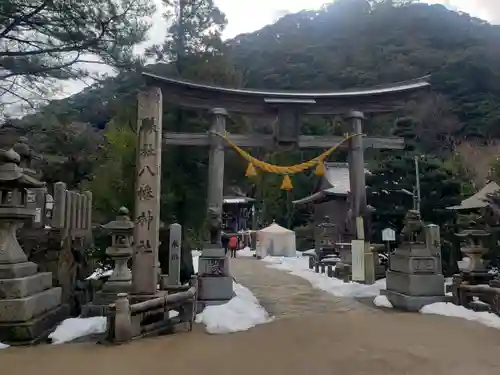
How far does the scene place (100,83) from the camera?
9125 mm

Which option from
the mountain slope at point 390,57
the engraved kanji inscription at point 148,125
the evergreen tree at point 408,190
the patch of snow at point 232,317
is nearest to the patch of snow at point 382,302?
the patch of snow at point 232,317

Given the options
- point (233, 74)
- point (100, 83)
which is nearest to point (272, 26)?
point (233, 74)

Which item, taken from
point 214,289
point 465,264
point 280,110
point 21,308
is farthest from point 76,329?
point 465,264

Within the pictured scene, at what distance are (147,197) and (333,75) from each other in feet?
122

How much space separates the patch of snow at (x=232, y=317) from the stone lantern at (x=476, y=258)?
507 centimetres

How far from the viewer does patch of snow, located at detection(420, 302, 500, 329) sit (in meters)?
8.77

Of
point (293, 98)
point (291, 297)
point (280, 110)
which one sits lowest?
point (291, 297)

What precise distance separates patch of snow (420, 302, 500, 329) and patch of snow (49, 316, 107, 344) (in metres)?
6.93

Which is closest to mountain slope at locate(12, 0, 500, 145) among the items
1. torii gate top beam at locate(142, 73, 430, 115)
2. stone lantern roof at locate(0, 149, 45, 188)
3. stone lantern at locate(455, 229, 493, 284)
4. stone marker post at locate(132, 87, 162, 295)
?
torii gate top beam at locate(142, 73, 430, 115)

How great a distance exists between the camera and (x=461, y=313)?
9609 millimetres

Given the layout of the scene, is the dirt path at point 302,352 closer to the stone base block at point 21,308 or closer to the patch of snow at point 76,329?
the stone base block at point 21,308

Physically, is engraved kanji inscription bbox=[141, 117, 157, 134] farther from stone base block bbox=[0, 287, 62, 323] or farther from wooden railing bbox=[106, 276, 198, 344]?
stone base block bbox=[0, 287, 62, 323]

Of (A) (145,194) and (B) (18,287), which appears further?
(A) (145,194)

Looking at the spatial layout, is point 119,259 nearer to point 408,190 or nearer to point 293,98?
point 293,98
